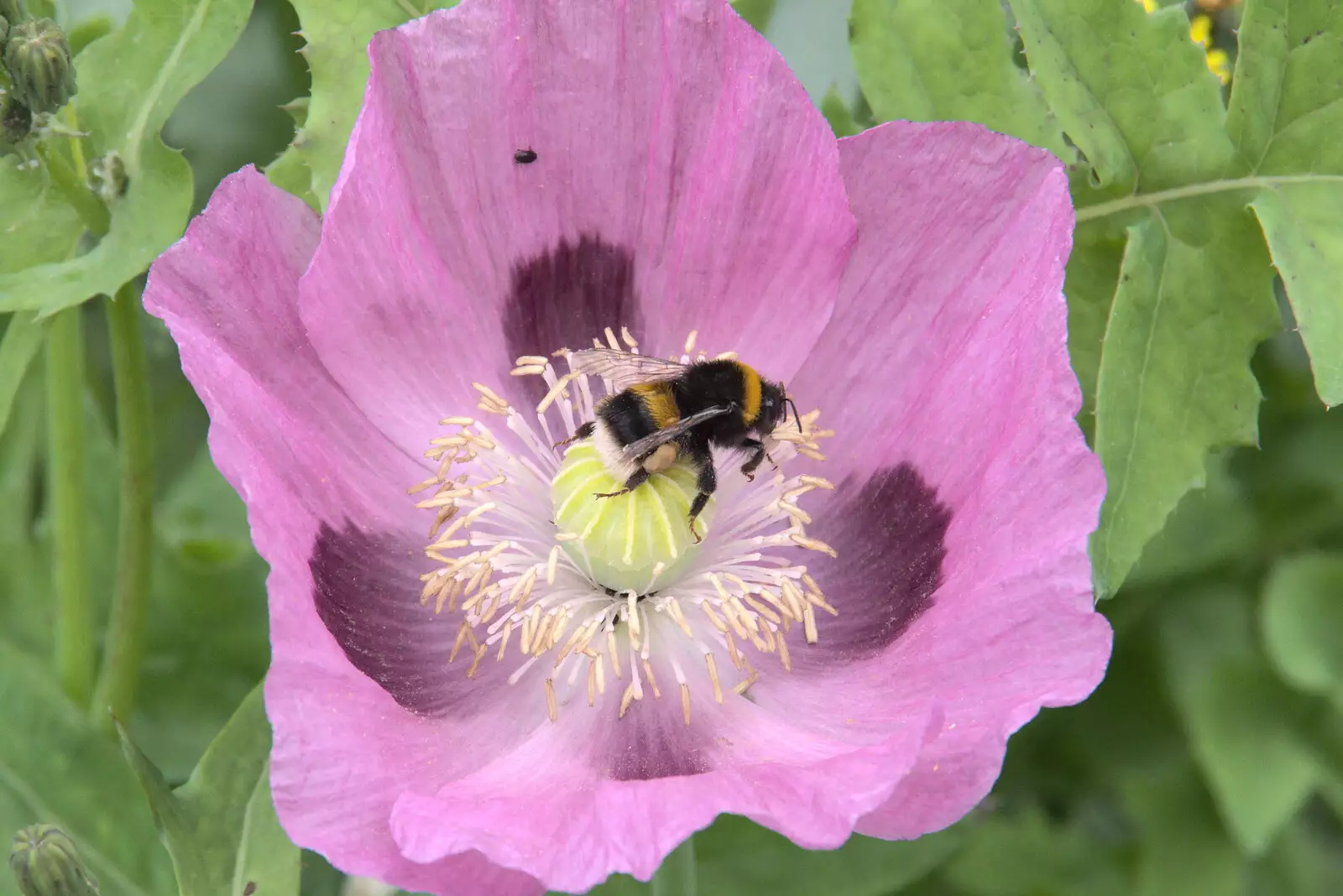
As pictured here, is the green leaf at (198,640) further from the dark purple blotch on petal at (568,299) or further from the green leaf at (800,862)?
the green leaf at (800,862)

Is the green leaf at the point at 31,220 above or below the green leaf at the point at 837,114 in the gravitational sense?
above

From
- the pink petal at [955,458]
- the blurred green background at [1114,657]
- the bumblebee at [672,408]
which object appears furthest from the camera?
the blurred green background at [1114,657]

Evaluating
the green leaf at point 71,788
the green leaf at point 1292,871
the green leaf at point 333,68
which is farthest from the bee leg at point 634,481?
the green leaf at point 1292,871

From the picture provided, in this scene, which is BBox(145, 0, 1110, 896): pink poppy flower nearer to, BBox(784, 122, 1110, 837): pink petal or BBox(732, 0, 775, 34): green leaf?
BBox(784, 122, 1110, 837): pink petal

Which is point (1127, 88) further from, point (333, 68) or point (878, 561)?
point (333, 68)

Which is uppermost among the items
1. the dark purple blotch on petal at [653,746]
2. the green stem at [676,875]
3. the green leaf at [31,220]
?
the green leaf at [31,220]

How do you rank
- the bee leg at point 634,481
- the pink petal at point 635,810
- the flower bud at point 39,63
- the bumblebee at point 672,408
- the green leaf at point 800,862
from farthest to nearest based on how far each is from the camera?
the green leaf at point 800,862
the bee leg at point 634,481
the bumblebee at point 672,408
the flower bud at point 39,63
the pink petal at point 635,810

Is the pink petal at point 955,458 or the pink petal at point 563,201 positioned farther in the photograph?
the pink petal at point 563,201
